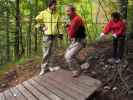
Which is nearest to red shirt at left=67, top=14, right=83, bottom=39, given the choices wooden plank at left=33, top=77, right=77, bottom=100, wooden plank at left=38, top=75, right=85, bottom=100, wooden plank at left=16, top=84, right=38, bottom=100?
wooden plank at left=38, top=75, right=85, bottom=100

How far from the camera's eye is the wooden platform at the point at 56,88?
917cm

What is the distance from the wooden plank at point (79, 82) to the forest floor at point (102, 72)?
0.31 meters

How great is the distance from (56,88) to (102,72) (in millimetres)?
1954

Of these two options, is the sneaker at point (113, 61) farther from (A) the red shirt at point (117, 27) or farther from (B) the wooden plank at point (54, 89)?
(B) the wooden plank at point (54, 89)

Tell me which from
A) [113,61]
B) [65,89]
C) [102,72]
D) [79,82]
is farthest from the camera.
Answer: [113,61]

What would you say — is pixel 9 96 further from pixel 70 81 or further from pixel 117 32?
pixel 117 32

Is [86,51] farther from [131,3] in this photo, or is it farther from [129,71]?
[131,3]

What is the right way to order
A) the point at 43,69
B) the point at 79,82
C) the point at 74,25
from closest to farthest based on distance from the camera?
1. the point at 79,82
2. the point at 74,25
3. the point at 43,69

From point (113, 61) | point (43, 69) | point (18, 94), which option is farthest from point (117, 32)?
point (18, 94)

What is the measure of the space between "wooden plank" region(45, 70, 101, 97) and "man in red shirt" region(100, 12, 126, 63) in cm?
Answer: 164

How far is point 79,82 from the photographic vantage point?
10.1 meters

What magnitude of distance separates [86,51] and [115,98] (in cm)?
393

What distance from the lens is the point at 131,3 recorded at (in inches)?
733

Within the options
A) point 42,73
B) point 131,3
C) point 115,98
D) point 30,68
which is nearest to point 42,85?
point 42,73
